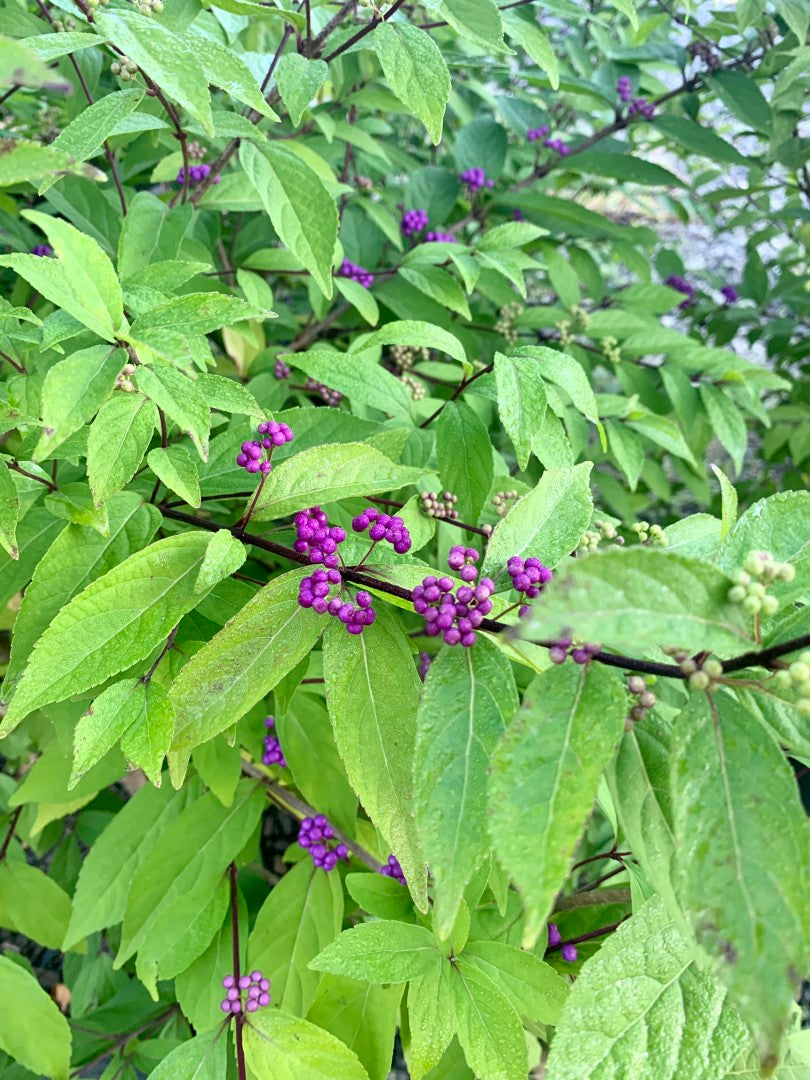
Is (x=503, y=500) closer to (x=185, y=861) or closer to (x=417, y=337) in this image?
(x=417, y=337)

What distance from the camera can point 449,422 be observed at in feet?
4.01

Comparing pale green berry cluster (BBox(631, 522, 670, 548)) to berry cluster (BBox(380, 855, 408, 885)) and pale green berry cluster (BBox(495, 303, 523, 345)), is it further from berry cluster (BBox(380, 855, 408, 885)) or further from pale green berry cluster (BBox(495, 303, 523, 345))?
pale green berry cluster (BBox(495, 303, 523, 345))

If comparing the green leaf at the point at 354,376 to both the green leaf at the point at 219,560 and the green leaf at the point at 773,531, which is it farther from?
the green leaf at the point at 773,531

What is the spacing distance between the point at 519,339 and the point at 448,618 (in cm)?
151

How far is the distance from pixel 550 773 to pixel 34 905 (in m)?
1.43

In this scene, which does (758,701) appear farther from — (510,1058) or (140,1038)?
(140,1038)

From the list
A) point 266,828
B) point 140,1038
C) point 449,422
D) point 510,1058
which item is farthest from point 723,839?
point 266,828

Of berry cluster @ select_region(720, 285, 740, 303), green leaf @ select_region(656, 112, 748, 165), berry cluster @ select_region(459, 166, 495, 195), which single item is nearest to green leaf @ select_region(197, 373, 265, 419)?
berry cluster @ select_region(459, 166, 495, 195)

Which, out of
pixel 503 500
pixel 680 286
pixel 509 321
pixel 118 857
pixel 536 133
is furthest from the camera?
pixel 680 286

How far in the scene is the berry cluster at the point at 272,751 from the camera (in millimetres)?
1473

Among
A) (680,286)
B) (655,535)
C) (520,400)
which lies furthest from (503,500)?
(680,286)

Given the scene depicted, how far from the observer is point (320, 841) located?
1370 mm

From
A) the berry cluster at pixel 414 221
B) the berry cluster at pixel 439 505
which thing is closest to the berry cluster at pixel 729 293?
the berry cluster at pixel 414 221

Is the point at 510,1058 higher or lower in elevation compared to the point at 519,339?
lower
